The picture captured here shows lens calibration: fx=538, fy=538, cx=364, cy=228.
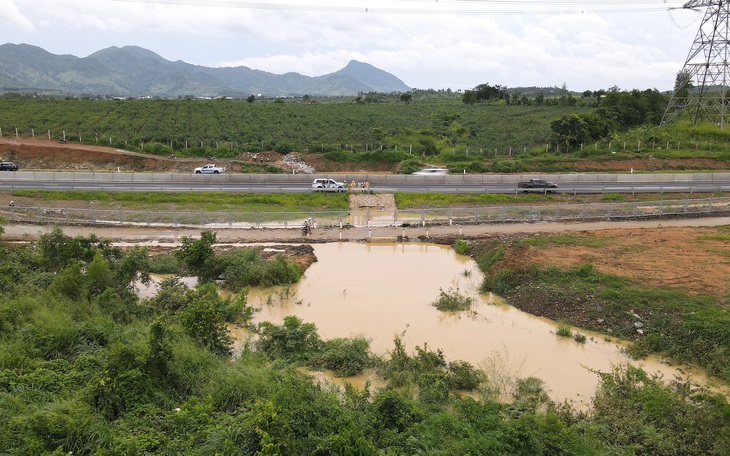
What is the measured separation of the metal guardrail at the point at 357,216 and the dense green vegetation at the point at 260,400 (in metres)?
15.8

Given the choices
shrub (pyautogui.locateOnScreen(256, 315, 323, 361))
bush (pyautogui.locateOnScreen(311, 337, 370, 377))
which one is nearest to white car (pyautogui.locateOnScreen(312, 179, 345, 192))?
shrub (pyautogui.locateOnScreen(256, 315, 323, 361))

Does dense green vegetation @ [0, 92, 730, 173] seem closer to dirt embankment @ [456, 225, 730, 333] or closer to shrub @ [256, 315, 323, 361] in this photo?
dirt embankment @ [456, 225, 730, 333]

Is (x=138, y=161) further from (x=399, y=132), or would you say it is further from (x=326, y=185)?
(x=399, y=132)

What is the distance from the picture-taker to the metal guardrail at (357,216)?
1344 inches

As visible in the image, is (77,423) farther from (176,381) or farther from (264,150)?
(264,150)

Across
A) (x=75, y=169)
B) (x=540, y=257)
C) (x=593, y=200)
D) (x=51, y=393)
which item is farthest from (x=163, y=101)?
(x=51, y=393)

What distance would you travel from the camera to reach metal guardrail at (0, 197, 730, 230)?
3412 cm

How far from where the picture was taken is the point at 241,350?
17.5m

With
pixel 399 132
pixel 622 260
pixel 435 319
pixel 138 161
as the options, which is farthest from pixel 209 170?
pixel 622 260

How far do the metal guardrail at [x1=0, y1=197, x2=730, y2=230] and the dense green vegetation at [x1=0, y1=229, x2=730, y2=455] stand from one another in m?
15.8

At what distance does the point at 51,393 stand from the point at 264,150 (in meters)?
49.5

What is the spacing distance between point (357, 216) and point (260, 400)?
27.8 metres

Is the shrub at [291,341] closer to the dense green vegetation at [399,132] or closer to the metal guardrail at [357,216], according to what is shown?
the metal guardrail at [357,216]

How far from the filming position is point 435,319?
823 inches
